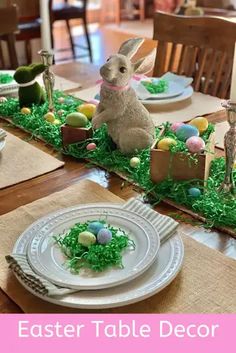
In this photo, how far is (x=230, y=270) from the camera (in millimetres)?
778

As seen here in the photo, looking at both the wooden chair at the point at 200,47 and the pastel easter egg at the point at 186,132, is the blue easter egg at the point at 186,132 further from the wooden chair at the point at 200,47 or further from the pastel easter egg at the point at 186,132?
the wooden chair at the point at 200,47

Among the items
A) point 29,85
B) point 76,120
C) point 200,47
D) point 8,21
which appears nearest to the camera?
point 76,120

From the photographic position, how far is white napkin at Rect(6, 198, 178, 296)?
693 mm

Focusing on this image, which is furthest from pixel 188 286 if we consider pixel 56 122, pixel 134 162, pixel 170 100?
pixel 170 100

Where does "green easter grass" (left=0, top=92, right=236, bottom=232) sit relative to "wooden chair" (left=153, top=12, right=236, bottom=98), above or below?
below

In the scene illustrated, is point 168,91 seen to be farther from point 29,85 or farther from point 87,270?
point 87,270

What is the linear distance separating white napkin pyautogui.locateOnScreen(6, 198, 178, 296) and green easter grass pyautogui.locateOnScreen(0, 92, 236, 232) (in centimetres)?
11

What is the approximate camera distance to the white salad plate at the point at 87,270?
0.71 meters

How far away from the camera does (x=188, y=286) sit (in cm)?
74

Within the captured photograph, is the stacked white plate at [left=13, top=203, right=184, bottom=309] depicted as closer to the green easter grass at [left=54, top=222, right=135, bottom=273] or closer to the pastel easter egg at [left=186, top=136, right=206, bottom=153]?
the green easter grass at [left=54, top=222, right=135, bottom=273]

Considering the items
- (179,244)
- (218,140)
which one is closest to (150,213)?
(179,244)

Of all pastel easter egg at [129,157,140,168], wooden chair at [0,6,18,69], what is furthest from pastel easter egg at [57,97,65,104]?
wooden chair at [0,6,18,69]

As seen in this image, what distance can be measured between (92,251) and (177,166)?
352 mm

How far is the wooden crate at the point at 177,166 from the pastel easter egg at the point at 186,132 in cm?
4
